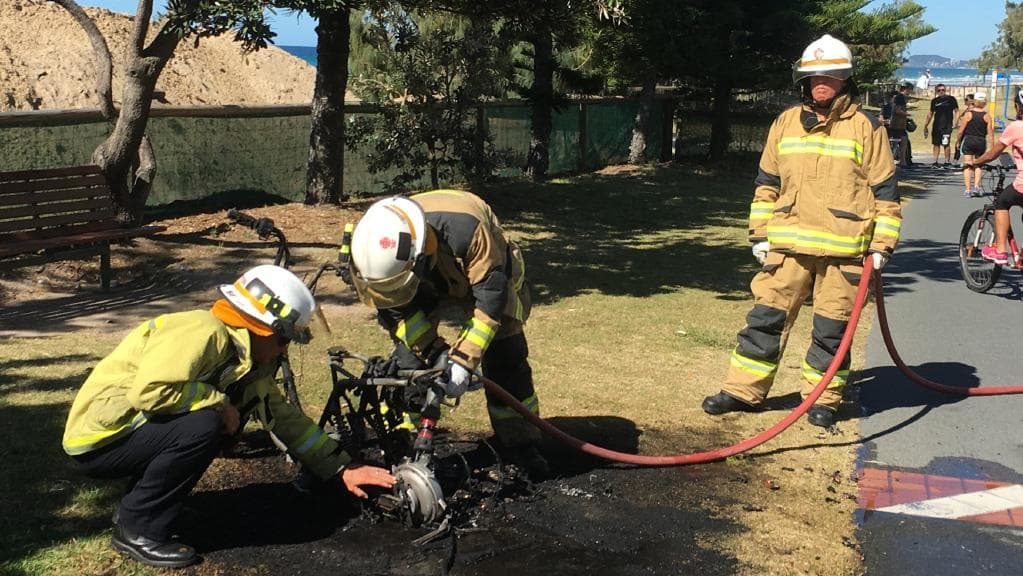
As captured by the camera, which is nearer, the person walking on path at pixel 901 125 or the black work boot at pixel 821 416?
the black work boot at pixel 821 416

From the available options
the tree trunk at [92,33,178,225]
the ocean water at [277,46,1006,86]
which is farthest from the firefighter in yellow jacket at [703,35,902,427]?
the ocean water at [277,46,1006,86]

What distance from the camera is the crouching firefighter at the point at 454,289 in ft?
13.8

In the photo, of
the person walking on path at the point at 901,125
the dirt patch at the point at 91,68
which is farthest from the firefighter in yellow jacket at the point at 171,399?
the person walking on path at the point at 901,125

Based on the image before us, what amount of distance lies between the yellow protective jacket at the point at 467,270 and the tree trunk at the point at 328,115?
27.5 feet

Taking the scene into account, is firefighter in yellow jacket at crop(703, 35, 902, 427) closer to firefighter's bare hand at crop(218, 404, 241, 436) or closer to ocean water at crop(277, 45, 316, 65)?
firefighter's bare hand at crop(218, 404, 241, 436)

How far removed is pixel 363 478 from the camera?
14.4 feet

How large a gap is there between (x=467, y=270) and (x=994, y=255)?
7744mm

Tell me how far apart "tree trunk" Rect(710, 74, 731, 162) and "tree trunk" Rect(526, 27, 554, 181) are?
6112 mm

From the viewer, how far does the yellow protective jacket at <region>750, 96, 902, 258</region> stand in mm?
5832

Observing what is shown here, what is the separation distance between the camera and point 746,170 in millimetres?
23297

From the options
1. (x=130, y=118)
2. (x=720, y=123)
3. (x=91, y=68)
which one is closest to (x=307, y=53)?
(x=91, y=68)

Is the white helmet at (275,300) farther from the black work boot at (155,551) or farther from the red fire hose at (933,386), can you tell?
the red fire hose at (933,386)

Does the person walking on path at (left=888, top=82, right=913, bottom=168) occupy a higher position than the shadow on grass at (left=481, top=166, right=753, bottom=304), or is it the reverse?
→ the person walking on path at (left=888, top=82, right=913, bottom=168)

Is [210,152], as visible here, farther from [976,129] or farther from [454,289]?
[976,129]
